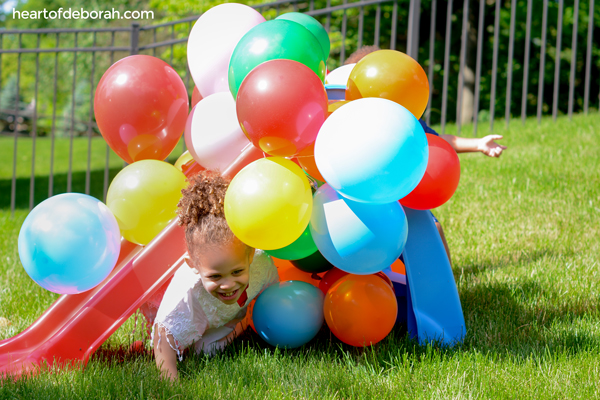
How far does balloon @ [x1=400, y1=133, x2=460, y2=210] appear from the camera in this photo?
205 cm

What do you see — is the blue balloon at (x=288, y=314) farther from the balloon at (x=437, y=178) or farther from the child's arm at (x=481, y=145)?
the child's arm at (x=481, y=145)

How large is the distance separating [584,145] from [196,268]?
14.9 ft

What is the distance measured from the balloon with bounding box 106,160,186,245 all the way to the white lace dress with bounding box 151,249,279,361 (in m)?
0.27

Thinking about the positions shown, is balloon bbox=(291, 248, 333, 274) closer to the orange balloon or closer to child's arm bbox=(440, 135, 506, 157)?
the orange balloon

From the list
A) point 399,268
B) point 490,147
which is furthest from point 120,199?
point 490,147

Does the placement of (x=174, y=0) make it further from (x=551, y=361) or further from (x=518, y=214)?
(x=551, y=361)

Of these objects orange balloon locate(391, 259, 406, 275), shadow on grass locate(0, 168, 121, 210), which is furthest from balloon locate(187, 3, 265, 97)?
shadow on grass locate(0, 168, 121, 210)

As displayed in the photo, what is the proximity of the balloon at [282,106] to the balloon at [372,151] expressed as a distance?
0.38 ft

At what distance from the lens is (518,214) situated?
Result: 160 inches

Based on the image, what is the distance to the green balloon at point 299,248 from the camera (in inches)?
84.7

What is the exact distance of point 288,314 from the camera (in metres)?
2.29

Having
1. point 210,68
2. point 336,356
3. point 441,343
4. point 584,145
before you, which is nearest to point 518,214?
point 584,145

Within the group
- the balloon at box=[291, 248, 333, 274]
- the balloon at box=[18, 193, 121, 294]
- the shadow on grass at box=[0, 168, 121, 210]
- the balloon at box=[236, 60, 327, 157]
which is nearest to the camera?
the balloon at box=[236, 60, 327, 157]

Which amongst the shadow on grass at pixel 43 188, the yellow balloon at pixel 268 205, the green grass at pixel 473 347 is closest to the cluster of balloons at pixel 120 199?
the green grass at pixel 473 347
